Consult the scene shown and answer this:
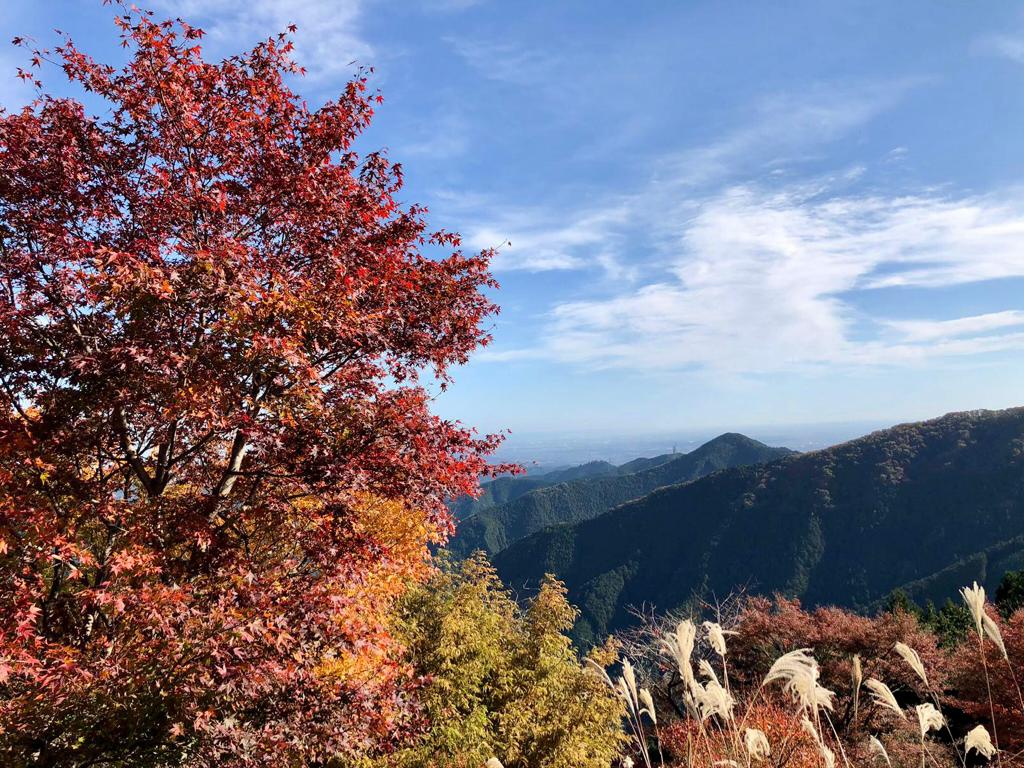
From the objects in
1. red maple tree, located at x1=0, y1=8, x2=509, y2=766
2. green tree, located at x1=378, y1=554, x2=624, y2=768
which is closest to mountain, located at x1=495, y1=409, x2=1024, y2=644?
green tree, located at x1=378, y1=554, x2=624, y2=768

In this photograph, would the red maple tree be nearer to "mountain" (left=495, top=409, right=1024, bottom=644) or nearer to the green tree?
the green tree

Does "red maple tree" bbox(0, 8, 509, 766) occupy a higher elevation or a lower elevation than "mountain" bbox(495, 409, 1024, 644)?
higher

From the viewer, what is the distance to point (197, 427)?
218 inches

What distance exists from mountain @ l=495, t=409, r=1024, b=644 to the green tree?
11082cm

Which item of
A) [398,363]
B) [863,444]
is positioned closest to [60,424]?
[398,363]

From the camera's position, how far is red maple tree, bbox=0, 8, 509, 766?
4.56 m

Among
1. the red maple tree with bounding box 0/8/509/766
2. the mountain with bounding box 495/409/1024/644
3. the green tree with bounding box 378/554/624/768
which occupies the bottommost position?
the mountain with bounding box 495/409/1024/644

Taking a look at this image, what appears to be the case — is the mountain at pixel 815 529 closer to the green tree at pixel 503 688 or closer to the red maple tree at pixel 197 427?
the green tree at pixel 503 688

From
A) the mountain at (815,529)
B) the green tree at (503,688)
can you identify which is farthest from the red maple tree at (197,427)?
the mountain at (815,529)

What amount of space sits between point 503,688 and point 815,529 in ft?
519

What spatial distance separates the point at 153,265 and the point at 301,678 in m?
4.06

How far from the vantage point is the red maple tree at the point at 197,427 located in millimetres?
4559

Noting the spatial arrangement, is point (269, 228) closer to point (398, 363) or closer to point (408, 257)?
point (408, 257)

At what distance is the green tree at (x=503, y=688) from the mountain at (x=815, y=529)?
364 ft
